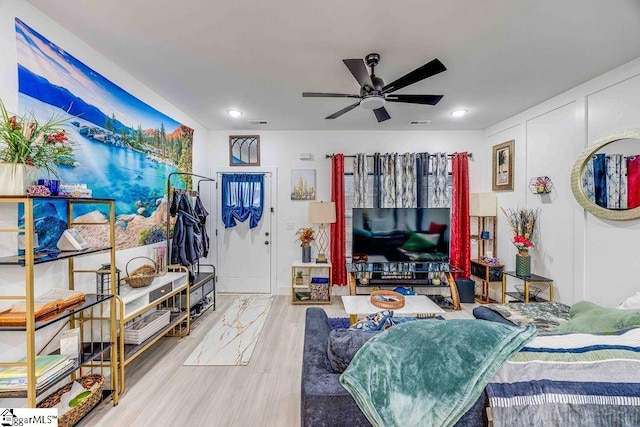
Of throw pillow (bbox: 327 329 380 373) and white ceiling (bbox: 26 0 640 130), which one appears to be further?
white ceiling (bbox: 26 0 640 130)

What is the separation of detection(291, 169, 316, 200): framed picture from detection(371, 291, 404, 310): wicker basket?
2.07 m

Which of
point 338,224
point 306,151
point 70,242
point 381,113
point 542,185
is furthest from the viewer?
point 306,151

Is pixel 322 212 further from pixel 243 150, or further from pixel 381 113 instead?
pixel 381 113

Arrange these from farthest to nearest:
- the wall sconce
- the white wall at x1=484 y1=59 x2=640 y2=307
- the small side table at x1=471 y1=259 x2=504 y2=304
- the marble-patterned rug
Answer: the small side table at x1=471 y1=259 x2=504 y2=304
the wall sconce
the marble-patterned rug
the white wall at x1=484 y1=59 x2=640 y2=307

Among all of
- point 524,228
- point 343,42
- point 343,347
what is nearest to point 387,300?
point 343,347

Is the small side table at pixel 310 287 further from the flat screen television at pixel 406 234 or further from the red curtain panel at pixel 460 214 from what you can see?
the red curtain panel at pixel 460 214

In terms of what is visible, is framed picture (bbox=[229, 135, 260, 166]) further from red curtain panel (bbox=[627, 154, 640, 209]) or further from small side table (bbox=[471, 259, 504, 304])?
red curtain panel (bbox=[627, 154, 640, 209])

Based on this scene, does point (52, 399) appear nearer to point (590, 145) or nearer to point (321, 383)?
point (321, 383)

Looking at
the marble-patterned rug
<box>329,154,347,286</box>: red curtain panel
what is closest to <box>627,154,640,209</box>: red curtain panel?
<box>329,154,347,286</box>: red curtain panel

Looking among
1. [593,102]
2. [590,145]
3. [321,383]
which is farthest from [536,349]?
[593,102]

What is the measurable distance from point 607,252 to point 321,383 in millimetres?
3146

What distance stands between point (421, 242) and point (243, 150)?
3.20m

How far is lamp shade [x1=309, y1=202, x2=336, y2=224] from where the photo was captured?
4.11 meters

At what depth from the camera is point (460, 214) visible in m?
4.34
